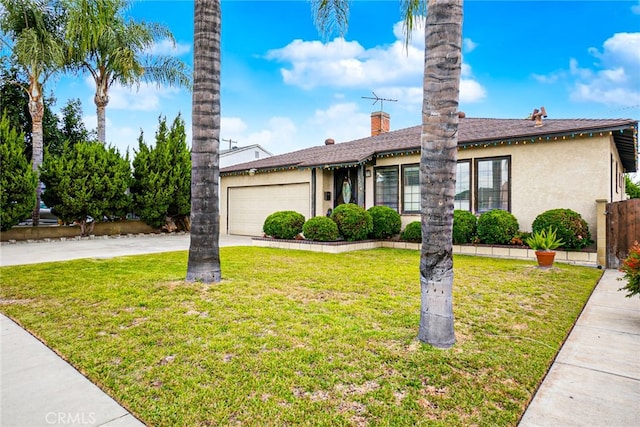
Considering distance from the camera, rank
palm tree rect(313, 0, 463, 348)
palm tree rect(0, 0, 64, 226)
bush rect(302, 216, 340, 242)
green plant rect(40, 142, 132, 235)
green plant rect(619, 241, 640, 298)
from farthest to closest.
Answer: green plant rect(40, 142, 132, 235)
palm tree rect(0, 0, 64, 226)
bush rect(302, 216, 340, 242)
green plant rect(619, 241, 640, 298)
palm tree rect(313, 0, 463, 348)

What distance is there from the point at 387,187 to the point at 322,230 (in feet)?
11.3

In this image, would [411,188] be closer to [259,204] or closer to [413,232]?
[413,232]

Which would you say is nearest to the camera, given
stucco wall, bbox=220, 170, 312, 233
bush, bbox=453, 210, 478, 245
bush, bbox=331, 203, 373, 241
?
bush, bbox=453, 210, 478, 245

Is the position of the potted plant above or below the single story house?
below

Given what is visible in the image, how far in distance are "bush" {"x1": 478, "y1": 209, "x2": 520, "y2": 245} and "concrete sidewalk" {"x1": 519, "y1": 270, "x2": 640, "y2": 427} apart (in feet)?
17.9

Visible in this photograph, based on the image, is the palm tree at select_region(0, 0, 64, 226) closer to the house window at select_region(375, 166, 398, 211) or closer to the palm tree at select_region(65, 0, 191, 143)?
the palm tree at select_region(65, 0, 191, 143)

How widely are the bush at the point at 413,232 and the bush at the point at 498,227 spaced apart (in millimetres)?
1807

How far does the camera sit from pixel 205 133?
19.5 feet

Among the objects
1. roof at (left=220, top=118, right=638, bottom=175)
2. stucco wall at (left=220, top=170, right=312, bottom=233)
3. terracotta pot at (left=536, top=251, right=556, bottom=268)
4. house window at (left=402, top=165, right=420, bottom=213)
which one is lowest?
terracotta pot at (left=536, top=251, right=556, bottom=268)

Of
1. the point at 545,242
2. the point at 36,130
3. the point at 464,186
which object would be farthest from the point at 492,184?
the point at 36,130

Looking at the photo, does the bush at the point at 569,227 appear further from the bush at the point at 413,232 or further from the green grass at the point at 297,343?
the bush at the point at 413,232

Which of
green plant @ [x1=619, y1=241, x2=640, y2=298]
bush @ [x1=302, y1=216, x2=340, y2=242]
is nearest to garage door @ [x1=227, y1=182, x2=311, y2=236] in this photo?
bush @ [x1=302, y1=216, x2=340, y2=242]

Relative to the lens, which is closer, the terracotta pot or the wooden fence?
the wooden fence

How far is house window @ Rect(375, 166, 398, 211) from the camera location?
1309 cm
